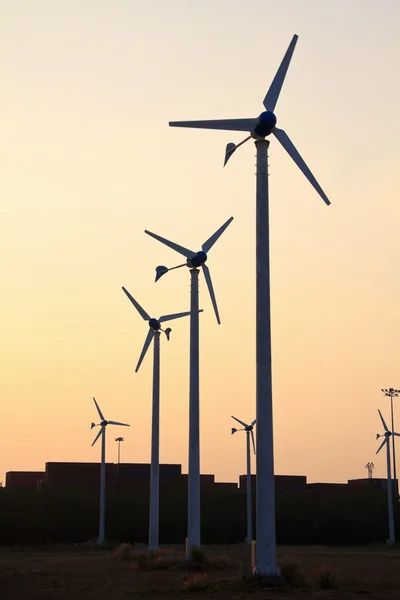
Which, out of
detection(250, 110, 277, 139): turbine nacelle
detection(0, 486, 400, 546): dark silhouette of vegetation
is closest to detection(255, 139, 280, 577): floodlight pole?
detection(250, 110, 277, 139): turbine nacelle

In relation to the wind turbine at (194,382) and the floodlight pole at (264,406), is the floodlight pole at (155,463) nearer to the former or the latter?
the wind turbine at (194,382)

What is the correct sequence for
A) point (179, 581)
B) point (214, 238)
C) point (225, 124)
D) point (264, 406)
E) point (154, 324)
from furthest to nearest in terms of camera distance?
point (154, 324) < point (214, 238) < point (179, 581) < point (225, 124) < point (264, 406)

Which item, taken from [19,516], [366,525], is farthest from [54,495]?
[366,525]

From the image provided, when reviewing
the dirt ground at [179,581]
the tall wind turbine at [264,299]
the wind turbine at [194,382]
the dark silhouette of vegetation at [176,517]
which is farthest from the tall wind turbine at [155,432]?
the dark silhouette of vegetation at [176,517]

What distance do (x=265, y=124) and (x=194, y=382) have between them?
17976 millimetres

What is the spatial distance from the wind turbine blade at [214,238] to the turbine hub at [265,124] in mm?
17974

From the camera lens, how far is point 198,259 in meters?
55.3

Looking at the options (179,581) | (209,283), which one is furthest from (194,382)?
(179,581)

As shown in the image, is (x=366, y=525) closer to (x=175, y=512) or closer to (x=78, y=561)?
(x=175, y=512)

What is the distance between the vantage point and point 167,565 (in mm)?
48312

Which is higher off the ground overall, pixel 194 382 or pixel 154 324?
pixel 154 324

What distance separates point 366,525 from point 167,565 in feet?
258

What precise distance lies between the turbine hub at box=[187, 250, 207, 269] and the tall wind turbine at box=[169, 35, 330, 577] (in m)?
14.2

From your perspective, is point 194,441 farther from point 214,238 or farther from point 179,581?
point 214,238
